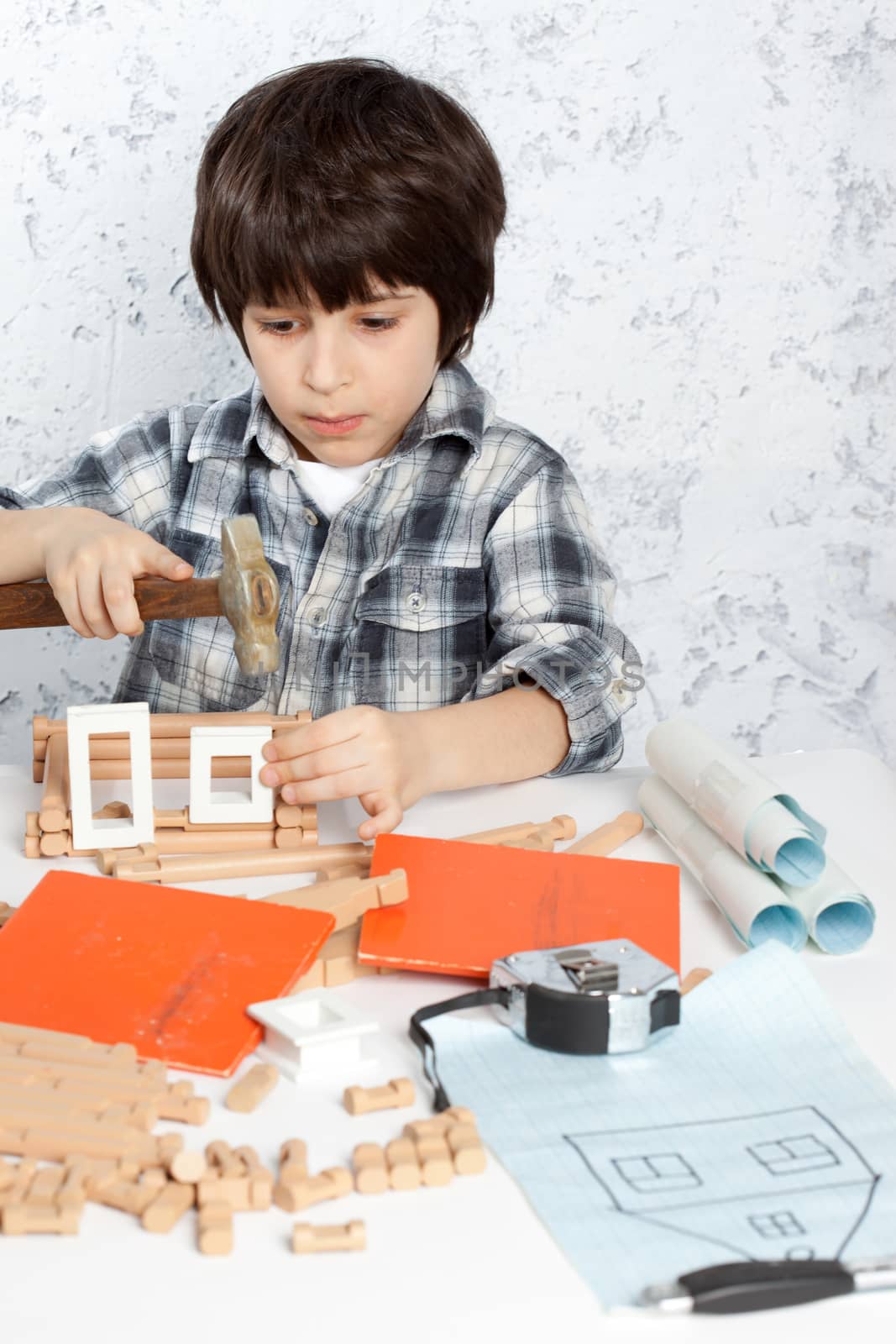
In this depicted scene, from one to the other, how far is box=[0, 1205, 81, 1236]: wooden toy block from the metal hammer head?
409 mm

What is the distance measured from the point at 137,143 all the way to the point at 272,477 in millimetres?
612

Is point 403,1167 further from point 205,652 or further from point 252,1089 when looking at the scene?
point 205,652

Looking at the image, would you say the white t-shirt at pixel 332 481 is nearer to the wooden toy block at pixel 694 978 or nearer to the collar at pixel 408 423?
the collar at pixel 408 423

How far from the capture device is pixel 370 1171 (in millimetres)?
578

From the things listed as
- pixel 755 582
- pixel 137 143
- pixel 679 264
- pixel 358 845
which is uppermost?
pixel 137 143

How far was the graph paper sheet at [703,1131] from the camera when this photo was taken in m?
0.55

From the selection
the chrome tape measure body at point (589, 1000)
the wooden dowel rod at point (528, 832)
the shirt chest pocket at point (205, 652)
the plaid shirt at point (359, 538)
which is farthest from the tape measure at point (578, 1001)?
the shirt chest pocket at point (205, 652)

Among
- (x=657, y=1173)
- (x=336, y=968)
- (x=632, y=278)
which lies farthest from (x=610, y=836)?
(x=632, y=278)

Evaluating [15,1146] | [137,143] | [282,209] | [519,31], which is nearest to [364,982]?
[15,1146]

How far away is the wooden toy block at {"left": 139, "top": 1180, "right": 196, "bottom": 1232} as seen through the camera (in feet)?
1.81

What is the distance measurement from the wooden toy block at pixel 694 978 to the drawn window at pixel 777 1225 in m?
0.20

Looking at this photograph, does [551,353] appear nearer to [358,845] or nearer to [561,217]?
[561,217]

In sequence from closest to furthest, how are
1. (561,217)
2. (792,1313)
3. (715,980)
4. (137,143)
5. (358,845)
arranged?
(792,1313) < (715,980) < (358,845) < (137,143) < (561,217)

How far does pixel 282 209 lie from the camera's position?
112 centimetres
